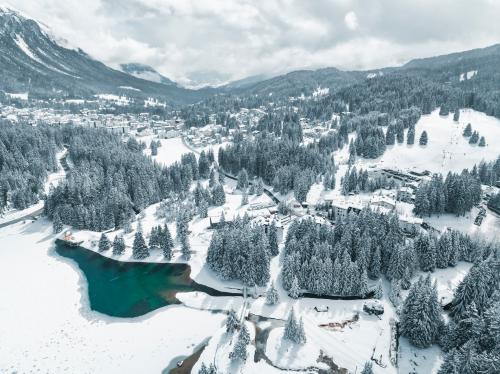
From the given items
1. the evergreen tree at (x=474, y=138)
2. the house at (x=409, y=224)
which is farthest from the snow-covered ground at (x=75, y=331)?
the evergreen tree at (x=474, y=138)

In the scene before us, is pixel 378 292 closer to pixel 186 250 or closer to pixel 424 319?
pixel 424 319

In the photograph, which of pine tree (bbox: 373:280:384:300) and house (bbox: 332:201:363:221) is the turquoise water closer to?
pine tree (bbox: 373:280:384:300)

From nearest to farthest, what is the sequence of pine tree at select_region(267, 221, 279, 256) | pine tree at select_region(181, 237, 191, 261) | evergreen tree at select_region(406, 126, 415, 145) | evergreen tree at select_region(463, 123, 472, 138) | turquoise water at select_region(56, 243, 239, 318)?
turquoise water at select_region(56, 243, 239, 318)
pine tree at select_region(267, 221, 279, 256)
pine tree at select_region(181, 237, 191, 261)
evergreen tree at select_region(406, 126, 415, 145)
evergreen tree at select_region(463, 123, 472, 138)

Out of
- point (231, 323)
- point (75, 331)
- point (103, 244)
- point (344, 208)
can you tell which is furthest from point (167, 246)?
point (344, 208)

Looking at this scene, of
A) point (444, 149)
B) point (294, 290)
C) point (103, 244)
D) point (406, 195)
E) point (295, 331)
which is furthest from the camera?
point (444, 149)

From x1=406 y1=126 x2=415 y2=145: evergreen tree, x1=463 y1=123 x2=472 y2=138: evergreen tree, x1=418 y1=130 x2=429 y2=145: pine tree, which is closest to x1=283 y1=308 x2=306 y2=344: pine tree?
x1=406 y1=126 x2=415 y2=145: evergreen tree

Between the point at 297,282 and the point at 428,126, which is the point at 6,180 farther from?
the point at 428,126

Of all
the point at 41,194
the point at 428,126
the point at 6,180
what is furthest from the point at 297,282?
the point at 428,126
